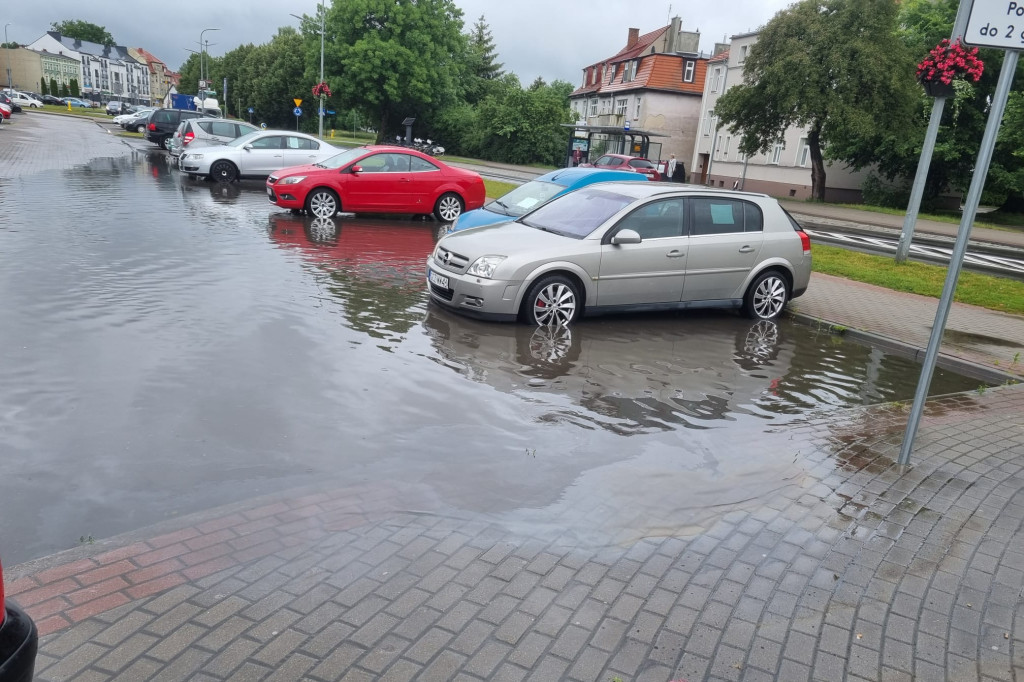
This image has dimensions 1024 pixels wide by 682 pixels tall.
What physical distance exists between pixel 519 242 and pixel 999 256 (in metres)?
18.6

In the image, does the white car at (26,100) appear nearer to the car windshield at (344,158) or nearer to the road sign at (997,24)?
the car windshield at (344,158)

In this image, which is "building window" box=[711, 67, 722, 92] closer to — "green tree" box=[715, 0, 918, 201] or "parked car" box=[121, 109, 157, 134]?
Result: "green tree" box=[715, 0, 918, 201]

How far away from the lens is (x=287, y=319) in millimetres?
8484

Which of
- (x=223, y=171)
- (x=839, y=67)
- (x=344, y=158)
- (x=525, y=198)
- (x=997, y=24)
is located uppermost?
(x=839, y=67)

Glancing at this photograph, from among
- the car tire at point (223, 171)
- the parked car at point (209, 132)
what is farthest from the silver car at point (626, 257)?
the parked car at point (209, 132)

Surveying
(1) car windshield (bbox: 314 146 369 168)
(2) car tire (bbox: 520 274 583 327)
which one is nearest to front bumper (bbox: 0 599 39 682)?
(2) car tire (bbox: 520 274 583 327)

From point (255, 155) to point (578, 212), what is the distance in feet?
54.6

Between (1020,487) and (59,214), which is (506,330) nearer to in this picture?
(1020,487)

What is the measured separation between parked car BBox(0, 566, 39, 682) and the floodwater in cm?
190

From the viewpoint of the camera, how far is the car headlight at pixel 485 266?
347 inches

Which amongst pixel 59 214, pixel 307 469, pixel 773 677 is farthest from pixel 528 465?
pixel 59 214

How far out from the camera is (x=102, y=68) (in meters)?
170

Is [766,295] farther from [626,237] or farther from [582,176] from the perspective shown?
[582,176]

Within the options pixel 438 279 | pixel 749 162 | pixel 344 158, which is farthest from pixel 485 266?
pixel 749 162
